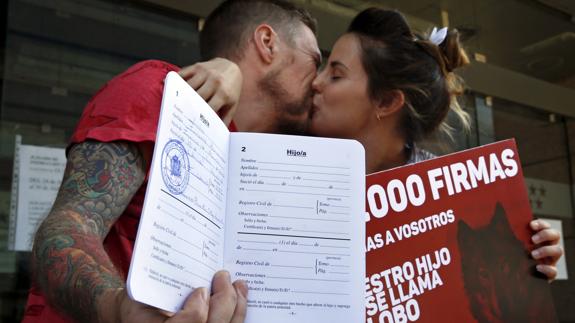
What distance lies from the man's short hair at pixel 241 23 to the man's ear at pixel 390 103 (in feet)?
1.17

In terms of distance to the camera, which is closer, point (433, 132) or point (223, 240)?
point (223, 240)

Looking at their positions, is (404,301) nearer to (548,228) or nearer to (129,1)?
(548,228)

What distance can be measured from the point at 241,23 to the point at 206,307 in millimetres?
1340

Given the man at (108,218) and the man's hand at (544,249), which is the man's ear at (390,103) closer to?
the man at (108,218)

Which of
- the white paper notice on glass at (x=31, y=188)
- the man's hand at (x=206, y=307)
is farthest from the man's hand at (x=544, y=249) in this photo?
the white paper notice on glass at (x=31, y=188)

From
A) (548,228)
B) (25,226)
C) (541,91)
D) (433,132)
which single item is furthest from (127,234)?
(541,91)

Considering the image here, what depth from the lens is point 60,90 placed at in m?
3.35

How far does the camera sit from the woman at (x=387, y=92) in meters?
2.05

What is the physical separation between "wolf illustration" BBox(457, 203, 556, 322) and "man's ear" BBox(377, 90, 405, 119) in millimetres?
565

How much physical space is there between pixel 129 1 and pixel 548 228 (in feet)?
8.58

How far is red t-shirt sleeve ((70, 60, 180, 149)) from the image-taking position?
3.92 ft

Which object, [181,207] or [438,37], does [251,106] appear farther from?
[181,207]

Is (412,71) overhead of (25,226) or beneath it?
overhead

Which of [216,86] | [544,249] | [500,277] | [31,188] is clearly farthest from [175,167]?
[31,188]
